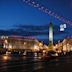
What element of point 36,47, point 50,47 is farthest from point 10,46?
point 50,47

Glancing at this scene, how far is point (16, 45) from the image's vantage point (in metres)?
166

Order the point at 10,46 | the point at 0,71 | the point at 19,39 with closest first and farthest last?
the point at 0,71
the point at 10,46
the point at 19,39

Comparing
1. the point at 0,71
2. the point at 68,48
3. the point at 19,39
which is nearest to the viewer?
the point at 0,71

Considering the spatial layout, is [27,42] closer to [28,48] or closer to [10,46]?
[28,48]

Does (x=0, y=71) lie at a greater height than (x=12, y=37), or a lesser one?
lesser

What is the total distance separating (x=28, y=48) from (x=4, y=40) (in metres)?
20.6

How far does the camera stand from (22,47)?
554 ft

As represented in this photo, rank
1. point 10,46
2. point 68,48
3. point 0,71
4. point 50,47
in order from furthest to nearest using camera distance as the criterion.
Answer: point 10,46 → point 68,48 → point 50,47 → point 0,71

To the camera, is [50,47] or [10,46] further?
[10,46]

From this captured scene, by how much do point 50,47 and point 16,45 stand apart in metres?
59.7

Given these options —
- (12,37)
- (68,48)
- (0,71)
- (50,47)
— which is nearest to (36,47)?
(12,37)

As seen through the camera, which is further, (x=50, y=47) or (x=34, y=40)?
(x=34, y=40)

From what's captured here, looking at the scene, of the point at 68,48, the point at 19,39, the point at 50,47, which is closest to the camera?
the point at 50,47

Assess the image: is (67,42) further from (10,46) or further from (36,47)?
(10,46)
